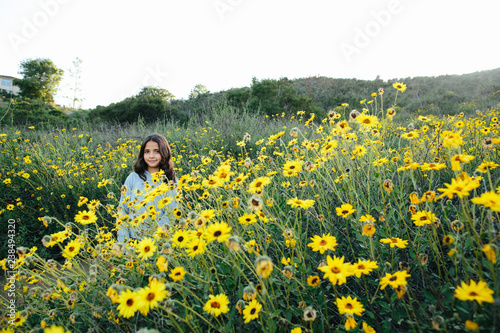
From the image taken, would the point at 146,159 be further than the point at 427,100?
No

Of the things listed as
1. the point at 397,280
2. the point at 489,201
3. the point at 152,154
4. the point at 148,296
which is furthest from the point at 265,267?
the point at 152,154

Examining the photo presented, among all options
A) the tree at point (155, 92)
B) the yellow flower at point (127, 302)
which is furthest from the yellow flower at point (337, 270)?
the tree at point (155, 92)

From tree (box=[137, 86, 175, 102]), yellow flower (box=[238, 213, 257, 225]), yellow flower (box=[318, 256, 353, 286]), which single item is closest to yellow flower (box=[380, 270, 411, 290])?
yellow flower (box=[318, 256, 353, 286])

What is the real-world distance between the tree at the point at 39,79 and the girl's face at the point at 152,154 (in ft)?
103

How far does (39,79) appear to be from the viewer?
89.6 feet

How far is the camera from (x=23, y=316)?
123 cm

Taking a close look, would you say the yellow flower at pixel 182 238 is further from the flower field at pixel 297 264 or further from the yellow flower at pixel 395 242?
the yellow flower at pixel 395 242

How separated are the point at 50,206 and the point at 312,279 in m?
A: 4.34

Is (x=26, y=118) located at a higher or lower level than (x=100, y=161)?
higher

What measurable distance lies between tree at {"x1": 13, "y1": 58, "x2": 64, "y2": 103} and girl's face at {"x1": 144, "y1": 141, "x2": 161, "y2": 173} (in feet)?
103

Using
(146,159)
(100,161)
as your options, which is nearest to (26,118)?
(100,161)

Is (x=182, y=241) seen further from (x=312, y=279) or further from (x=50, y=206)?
(x=50, y=206)

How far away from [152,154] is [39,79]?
34.0 meters

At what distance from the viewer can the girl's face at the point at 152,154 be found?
11.2 ft
